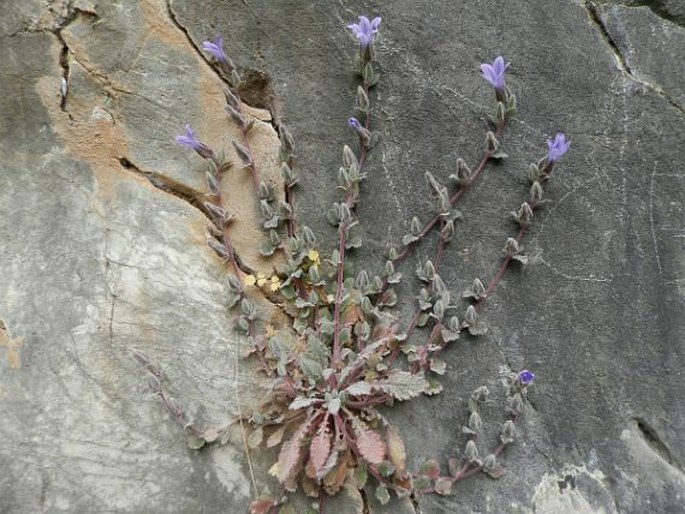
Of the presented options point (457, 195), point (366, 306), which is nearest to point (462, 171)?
point (457, 195)

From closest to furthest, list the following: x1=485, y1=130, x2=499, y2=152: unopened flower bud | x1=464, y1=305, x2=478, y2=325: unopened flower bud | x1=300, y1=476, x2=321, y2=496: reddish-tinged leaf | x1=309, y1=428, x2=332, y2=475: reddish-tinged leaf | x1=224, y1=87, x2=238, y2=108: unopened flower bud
Answer: 1. x1=309, y1=428, x2=332, y2=475: reddish-tinged leaf
2. x1=300, y1=476, x2=321, y2=496: reddish-tinged leaf
3. x1=464, y1=305, x2=478, y2=325: unopened flower bud
4. x1=485, y1=130, x2=499, y2=152: unopened flower bud
5. x1=224, y1=87, x2=238, y2=108: unopened flower bud

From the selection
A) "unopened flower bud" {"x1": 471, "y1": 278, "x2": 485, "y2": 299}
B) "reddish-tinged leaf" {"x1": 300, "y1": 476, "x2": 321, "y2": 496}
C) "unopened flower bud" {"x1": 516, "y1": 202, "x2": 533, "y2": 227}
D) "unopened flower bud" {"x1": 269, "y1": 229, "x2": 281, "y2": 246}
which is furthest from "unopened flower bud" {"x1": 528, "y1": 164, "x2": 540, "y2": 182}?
"reddish-tinged leaf" {"x1": 300, "y1": 476, "x2": 321, "y2": 496}

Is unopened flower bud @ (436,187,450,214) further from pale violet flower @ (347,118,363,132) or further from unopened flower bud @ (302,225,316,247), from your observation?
unopened flower bud @ (302,225,316,247)

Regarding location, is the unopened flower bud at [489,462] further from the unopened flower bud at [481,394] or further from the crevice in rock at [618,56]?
the crevice in rock at [618,56]

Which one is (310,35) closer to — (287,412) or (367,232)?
(367,232)

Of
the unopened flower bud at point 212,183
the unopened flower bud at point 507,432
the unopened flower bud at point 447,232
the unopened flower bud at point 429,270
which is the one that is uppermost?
the unopened flower bud at point 447,232

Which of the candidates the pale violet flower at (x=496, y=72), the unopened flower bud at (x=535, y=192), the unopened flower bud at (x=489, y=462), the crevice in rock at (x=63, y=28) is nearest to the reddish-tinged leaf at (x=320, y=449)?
the unopened flower bud at (x=489, y=462)

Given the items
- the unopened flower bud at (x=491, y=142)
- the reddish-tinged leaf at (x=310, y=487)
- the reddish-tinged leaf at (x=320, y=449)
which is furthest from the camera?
the unopened flower bud at (x=491, y=142)
